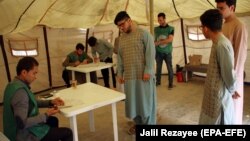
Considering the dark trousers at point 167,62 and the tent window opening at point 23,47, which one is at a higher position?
the tent window opening at point 23,47

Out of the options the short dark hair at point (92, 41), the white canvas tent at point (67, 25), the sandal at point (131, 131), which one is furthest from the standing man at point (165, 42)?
the sandal at point (131, 131)

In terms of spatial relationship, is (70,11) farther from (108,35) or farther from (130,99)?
(130,99)

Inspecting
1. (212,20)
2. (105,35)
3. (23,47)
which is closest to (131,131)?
(212,20)

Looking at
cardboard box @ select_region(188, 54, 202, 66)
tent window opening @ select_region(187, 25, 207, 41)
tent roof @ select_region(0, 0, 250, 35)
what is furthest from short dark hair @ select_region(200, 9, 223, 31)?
tent window opening @ select_region(187, 25, 207, 41)

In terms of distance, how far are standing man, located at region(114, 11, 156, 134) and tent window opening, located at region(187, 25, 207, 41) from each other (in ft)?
10.6

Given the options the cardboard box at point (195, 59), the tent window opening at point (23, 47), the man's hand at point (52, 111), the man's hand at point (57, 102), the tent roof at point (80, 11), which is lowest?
the man's hand at point (52, 111)

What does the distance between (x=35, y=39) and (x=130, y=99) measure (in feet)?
10.8

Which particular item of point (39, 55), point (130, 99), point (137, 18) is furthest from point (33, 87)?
point (130, 99)

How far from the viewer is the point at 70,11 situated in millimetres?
4871

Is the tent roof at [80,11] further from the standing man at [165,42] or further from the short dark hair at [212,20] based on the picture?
the short dark hair at [212,20]

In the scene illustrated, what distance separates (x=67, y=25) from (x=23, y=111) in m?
3.78

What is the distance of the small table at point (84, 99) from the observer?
2.30 meters

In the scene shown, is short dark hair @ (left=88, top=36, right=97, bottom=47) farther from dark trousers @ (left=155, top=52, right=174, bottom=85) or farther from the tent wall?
dark trousers @ (left=155, top=52, right=174, bottom=85)

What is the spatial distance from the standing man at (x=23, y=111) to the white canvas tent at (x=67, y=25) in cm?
209
